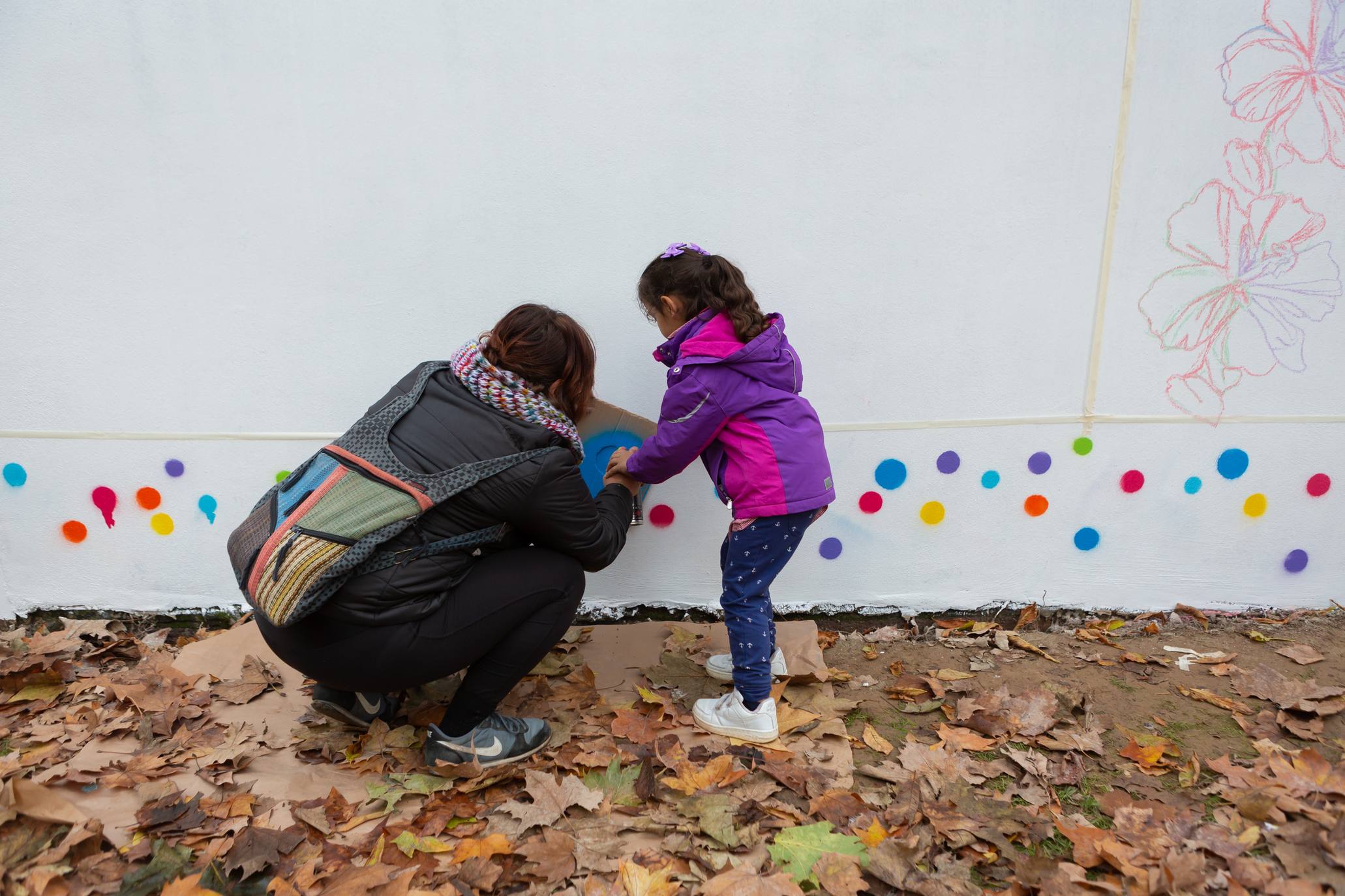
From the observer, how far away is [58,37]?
9.27 feet

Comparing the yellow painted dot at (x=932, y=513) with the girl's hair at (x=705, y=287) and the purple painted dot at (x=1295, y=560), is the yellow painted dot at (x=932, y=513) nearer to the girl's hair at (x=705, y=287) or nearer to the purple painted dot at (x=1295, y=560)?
the girl's hair at (x=705, y=287)

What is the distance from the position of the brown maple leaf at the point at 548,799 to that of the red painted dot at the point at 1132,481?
2323 millimetres

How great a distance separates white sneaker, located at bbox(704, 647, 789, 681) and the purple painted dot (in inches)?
84.4

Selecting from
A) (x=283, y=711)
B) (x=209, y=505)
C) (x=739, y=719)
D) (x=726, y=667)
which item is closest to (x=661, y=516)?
(x=726, y=667)

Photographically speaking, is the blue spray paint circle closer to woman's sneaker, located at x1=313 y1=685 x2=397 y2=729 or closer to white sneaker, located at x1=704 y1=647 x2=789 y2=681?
woman's sneaker, located at x1=313 y1=685 x2=397 y2=729

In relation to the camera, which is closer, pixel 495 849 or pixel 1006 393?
pixel 495 849

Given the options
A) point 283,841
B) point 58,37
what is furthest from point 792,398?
point 58,37

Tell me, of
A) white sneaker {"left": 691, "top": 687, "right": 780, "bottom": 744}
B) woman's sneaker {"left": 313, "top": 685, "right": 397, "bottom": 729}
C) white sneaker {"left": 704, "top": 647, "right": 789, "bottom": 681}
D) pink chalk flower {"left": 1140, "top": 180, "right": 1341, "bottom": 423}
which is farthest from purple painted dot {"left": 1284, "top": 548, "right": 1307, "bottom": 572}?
woman's sneaker {"left": 313, "top": 685, "right": 397, "bottom": 729}

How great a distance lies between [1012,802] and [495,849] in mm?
1424

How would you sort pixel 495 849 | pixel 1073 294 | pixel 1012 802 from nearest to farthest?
pixel 495 849 → pixel 1012 802 → pixel 1073 294

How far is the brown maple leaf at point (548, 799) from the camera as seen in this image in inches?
86.3

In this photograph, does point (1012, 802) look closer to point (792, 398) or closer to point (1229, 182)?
point (792, 398)

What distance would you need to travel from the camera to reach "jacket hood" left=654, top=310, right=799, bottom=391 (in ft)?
7.97

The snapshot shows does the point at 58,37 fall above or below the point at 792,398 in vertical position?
above
